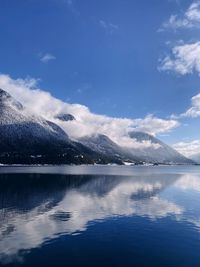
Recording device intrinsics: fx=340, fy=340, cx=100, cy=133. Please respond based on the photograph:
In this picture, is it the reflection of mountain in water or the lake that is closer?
the lake

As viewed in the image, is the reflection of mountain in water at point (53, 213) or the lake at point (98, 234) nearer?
the lake at point (98, 234)

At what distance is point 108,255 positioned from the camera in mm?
44875

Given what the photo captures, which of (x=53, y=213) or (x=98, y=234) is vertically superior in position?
(x=53, y=213)

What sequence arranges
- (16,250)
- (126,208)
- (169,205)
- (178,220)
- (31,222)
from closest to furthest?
1. (16,250)
2. (31,222)
3. (178,220)
4. (126,208)
5. (169,205)

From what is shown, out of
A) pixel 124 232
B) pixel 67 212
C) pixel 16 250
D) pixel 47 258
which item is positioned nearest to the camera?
pixel 47 258

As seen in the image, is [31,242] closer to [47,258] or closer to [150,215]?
[47,258]

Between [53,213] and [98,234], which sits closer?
[98,234]

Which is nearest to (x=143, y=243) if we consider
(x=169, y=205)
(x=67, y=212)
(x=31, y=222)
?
(x=31, y=222)

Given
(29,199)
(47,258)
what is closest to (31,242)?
(47,258)

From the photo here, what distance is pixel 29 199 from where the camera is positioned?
97062 millimetres

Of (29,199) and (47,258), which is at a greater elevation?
(29,199)

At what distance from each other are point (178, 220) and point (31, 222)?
29.9 metres

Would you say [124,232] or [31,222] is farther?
[31,222]

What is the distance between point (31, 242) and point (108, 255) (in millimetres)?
11863
